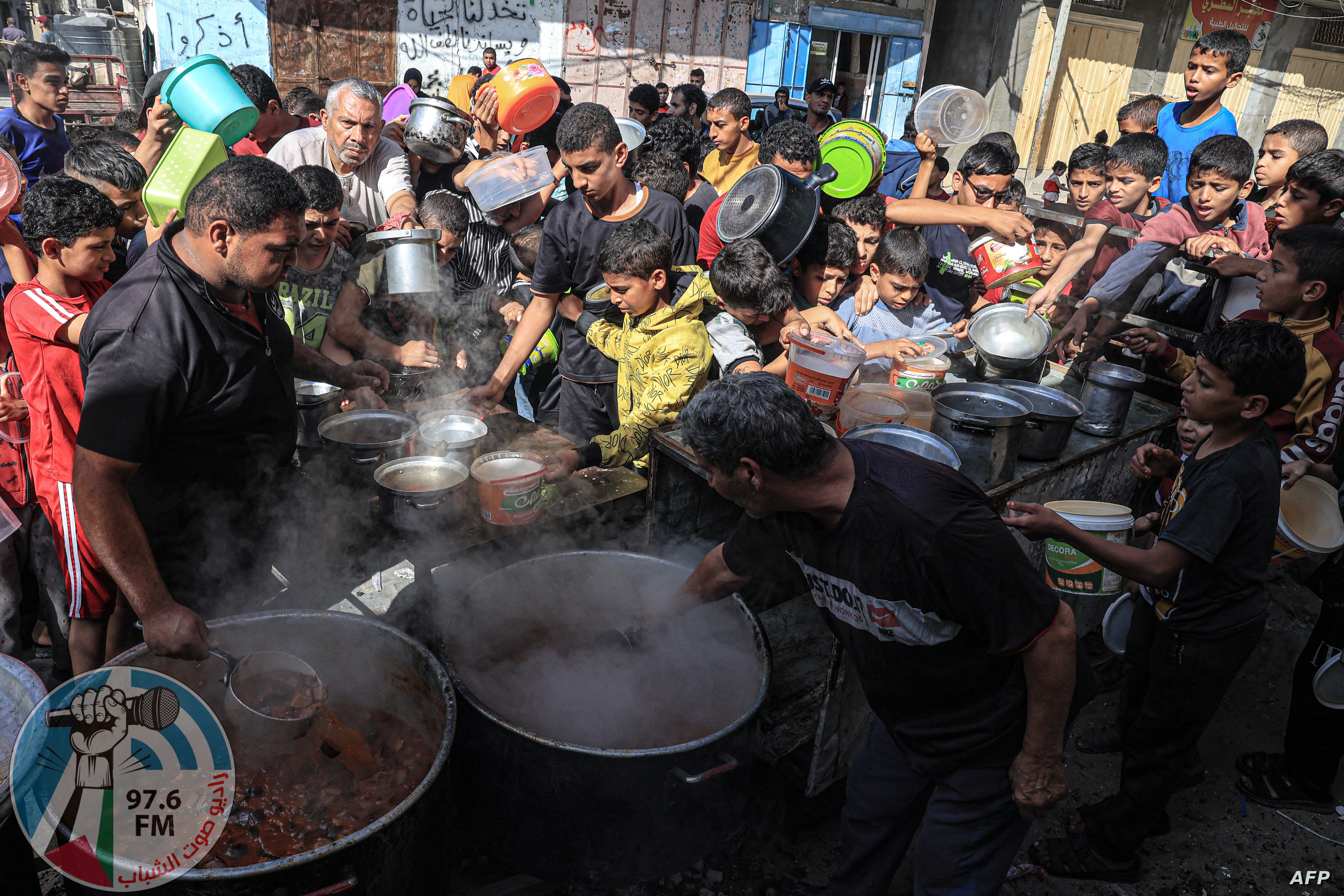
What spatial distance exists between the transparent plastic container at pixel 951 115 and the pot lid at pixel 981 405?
3.36 meters

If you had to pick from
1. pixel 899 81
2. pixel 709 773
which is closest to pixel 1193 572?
pixel 709 773

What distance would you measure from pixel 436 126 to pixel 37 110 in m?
2.82

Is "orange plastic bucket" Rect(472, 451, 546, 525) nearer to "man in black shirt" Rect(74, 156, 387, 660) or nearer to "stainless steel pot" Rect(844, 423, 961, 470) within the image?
"man in black shirt" Rect(74, 156, 387, 660)

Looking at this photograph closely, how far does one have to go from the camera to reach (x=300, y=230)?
7.30 ft

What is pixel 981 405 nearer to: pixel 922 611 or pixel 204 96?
pixel 922 611

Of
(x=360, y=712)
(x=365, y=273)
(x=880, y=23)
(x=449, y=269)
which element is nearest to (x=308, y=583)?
(x=360, y=712)

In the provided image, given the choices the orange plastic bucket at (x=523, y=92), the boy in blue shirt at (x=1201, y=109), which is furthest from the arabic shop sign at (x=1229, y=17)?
the orange plastic bucket at (x=523, y=92)

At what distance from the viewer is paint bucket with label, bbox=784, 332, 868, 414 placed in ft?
8.91

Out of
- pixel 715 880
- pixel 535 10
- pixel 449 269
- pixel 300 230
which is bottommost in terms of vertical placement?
pixel 715 880

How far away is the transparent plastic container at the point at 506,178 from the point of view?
4.47 m

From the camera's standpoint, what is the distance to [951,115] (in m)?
5.84

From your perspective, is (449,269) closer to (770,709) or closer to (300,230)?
(300,230)

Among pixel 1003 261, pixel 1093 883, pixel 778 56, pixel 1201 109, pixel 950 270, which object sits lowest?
pixel 1093 883

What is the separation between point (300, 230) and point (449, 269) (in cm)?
243
